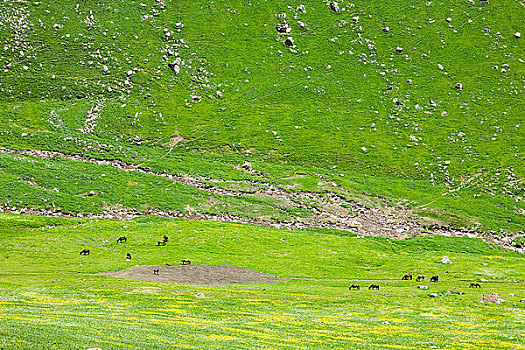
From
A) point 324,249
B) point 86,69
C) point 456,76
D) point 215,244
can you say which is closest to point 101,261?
point 215,244

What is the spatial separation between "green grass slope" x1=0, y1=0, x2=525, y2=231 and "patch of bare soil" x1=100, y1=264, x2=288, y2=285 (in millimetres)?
33817

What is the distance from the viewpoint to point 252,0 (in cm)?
12225

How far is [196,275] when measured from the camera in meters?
56.4

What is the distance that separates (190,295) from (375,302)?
19257 millimetres

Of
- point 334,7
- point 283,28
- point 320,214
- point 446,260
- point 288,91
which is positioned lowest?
point 446,260

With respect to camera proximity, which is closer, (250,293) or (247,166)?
(250,293)

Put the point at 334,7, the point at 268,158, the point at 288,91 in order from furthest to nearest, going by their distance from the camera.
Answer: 1. the point at 334,7
2. the point at 288,91
3. the point at 268,158

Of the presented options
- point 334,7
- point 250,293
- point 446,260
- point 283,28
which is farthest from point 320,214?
point 334,7

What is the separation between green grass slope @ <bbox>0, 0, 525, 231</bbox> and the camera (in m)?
94.5

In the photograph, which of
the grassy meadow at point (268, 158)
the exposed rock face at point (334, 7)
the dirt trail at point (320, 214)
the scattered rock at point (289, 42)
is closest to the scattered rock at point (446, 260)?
the grassy meadow at point (268, 158)

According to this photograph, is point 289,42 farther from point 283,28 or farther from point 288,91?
point 288,91

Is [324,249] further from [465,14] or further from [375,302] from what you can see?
[465,14]

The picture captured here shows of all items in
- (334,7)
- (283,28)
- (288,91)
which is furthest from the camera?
(334,7)

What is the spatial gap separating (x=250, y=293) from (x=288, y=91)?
A: 6825cm
